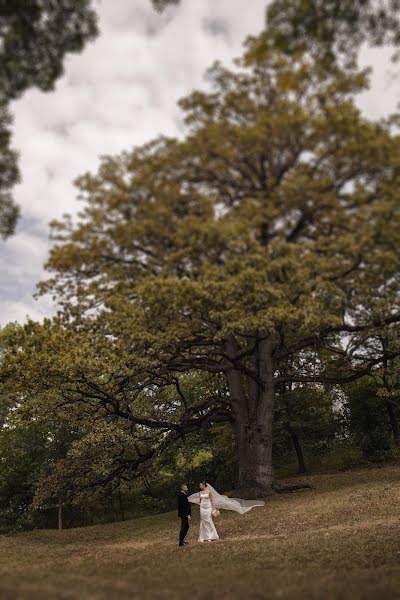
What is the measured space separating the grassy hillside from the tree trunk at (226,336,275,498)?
1.68m

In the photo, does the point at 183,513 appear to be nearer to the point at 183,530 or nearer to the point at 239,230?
the point at 183,530

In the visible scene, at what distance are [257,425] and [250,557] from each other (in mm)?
13147

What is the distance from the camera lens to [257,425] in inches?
983

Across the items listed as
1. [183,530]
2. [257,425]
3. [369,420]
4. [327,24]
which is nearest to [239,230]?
[327,24]

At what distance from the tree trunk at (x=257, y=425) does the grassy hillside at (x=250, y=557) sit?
5.51 ft

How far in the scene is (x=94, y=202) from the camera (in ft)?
52.6

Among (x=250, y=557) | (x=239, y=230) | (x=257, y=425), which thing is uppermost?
(x=239, y=230)

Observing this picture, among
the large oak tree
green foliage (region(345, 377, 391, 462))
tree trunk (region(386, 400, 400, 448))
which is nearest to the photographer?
the large oak tree

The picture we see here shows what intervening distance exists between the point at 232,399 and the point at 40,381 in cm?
1007

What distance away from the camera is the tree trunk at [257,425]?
24383 millimetres

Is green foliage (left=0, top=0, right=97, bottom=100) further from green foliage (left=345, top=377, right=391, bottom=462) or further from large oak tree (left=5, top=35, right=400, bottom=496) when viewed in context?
green foliage (left=345, top=377, right=391, bottom=462)

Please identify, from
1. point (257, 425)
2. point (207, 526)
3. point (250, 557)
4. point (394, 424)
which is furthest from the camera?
point (394, 424)

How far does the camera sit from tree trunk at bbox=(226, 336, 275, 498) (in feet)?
80.0

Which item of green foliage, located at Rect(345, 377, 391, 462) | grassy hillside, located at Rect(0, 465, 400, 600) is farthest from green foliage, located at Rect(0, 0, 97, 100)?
green foliage, located at Rect(345, 377, 391, 462)
